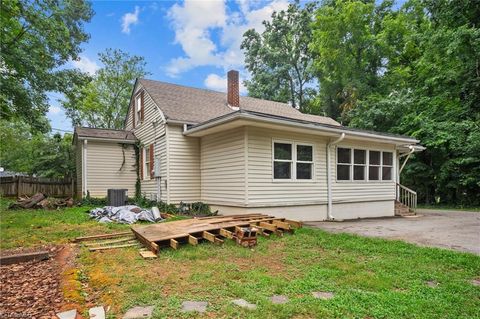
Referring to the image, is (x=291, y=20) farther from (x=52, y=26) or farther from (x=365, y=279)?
(x=365, y=279)

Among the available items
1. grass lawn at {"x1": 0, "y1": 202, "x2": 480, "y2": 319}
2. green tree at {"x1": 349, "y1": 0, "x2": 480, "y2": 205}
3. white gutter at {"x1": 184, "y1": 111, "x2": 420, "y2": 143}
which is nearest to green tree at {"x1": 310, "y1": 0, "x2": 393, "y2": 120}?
green tree at {"x1": 349, "y1": 0, "x2": 480, "y2": 205}

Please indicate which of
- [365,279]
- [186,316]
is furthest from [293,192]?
[186,316]

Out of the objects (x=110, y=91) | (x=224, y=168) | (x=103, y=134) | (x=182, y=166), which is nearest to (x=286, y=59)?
(x=110, y=91)

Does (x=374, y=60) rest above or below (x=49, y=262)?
above

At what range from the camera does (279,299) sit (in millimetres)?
3400

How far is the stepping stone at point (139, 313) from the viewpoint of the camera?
2.94m

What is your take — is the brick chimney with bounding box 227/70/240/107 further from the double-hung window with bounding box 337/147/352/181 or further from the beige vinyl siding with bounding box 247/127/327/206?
the double-hung window with bounding box 337/147/352/181

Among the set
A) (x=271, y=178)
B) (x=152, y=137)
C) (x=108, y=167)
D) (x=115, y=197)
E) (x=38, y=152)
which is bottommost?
(x=115, y=197)

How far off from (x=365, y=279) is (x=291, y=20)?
30.1 metres

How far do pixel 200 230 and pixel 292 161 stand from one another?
4.42 m

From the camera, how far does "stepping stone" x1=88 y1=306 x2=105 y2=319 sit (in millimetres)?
2973

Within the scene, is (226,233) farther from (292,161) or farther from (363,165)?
(363,165)

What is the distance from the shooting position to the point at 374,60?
23.1 metres

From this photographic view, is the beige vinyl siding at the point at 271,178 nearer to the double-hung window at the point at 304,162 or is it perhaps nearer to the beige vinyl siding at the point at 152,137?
the double-hung window at the point at 304,162
